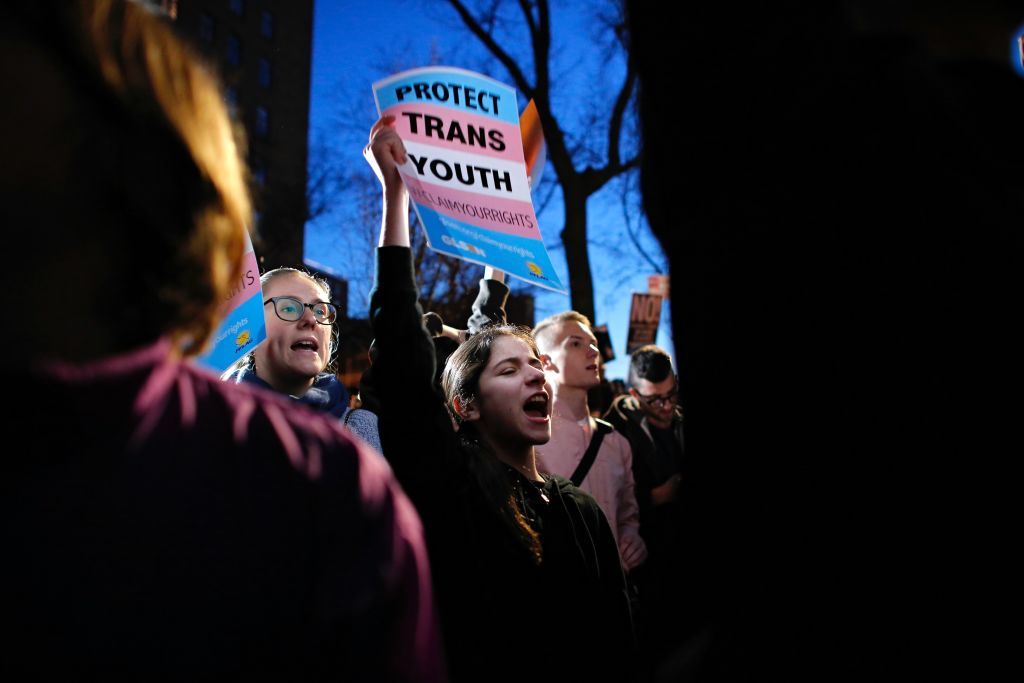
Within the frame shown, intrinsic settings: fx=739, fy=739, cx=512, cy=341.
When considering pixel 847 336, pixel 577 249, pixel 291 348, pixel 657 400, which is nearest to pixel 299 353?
pixel 291 348

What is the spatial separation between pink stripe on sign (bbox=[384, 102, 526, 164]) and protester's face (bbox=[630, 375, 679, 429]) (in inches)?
99.2

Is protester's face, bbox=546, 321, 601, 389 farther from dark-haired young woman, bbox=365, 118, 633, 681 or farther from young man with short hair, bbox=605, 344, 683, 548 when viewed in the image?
dark-haired young woman, bbox=365, 118, 633, 681

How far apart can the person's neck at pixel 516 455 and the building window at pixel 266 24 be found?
46.3m

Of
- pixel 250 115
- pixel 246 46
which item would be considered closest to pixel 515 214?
pixel 250 115

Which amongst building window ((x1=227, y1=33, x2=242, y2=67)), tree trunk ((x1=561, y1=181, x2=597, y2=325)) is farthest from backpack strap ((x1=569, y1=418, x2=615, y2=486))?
building window ((x1=227, y1=33, x2=242, y2=67))

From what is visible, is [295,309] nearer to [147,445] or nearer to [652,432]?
[147,445]

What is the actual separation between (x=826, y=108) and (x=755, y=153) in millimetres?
83

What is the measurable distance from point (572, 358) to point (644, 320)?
25.8 feet

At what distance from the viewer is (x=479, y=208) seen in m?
3.10

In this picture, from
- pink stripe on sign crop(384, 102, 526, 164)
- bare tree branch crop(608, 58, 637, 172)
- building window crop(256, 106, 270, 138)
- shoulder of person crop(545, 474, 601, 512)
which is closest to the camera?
shoulder of person crop(545, 474, 601, 512)

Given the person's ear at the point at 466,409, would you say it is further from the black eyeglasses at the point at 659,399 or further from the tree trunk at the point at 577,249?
Answer: the tree trunk at the point at 577,249

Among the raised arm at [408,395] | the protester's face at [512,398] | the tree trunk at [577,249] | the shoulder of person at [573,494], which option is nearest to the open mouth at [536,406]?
the protester's face at [512,398]

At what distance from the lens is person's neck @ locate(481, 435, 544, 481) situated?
8.05 feet

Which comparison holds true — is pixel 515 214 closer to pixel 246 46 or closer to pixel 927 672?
pixel 927 672
